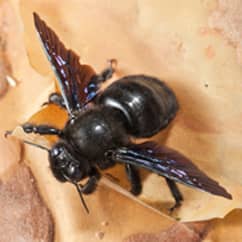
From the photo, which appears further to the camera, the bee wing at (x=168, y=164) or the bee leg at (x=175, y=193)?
the bee leg at (x=175, y=193)

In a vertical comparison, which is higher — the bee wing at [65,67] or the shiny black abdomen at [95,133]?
the bee wing at [65,67]

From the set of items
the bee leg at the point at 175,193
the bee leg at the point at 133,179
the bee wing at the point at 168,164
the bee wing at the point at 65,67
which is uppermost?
the bee wing at the point at 65,67

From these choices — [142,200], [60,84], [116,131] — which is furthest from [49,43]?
[142,200]

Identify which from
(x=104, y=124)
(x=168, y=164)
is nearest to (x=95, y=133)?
(x=104, y=124)

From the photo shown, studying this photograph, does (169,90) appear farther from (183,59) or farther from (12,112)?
(12,112)

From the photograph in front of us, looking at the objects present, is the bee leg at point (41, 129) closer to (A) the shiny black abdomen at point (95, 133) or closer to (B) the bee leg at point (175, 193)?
(A) the shiny black abdomen at point (95, 133)

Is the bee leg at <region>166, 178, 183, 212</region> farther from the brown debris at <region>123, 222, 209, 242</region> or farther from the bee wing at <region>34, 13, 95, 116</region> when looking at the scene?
the bee wing at <region>34, 13, 95, 116</region>

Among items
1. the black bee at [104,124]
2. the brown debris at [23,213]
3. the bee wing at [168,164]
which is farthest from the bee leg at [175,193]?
the brown debris at [23,213]
